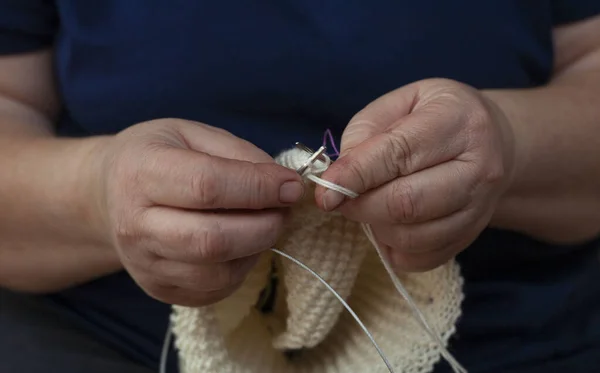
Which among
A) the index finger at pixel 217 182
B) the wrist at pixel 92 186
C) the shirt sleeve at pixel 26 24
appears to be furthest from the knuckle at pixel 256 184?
the shirt sleeve at pixel 26 24

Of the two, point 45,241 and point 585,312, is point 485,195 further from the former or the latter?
point 45,241

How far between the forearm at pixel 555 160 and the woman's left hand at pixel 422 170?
73mm

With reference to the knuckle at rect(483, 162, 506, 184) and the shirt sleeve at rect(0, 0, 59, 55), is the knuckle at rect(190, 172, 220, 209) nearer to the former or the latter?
the knuckle at rect(483, 162, 506, 184)

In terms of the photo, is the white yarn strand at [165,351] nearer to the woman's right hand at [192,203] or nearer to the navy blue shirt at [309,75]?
the navy blue shirt at [309,75]

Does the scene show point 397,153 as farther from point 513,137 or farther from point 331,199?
point 513,137

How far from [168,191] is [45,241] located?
0.81 feet

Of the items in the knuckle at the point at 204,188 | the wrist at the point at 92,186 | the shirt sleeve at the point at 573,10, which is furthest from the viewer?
the shirt sleeve at the point at 573,10

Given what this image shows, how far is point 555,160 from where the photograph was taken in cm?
60

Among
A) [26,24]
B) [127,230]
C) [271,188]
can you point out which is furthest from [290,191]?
[26,24]

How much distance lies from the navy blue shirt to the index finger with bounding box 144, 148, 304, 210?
175 mm

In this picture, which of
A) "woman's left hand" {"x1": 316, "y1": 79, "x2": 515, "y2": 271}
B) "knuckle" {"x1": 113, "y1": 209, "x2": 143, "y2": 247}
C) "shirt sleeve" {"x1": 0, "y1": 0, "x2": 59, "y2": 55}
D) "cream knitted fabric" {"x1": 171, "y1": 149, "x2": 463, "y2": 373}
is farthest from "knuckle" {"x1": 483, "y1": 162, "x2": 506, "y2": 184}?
"shirt sleeve" {"x1": 0, "y1": 0, "x2": 59, "y2": 55}

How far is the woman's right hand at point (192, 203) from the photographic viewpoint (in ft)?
1.41

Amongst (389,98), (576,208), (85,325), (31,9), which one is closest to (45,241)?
(85,325)

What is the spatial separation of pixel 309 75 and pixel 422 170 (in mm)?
177
